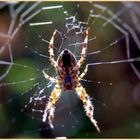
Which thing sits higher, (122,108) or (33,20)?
(33,20)

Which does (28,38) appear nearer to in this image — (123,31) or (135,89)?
(123,31)

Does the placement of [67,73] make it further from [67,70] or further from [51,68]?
[51,68]

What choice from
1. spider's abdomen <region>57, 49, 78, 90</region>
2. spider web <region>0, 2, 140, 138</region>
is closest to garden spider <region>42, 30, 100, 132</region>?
spider's abdomen <region>57, 49, 78, 90</region>

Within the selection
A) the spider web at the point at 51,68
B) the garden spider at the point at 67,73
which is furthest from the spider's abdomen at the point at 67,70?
the spider web at the point at 51,68

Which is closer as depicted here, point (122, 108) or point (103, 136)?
point (103, 136)

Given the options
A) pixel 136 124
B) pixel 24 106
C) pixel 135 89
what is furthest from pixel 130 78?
pixel 24 106

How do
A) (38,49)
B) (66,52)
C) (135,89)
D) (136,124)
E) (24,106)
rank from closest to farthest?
1. (66,52)
2. (38,49)
3. (24,106)
4. (136,124)
5. (135,89)

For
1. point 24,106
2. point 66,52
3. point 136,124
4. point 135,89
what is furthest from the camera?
point 135,89
